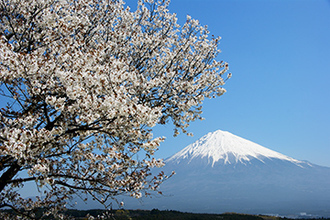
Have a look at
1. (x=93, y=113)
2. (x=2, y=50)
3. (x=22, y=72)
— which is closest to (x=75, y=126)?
(x=93, y=113)

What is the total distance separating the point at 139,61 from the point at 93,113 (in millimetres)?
4347

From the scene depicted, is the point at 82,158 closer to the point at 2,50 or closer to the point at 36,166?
the point at 36,166

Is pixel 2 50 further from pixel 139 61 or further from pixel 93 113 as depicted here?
pixel 139 61

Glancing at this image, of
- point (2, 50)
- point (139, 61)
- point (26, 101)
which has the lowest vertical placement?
point (26, 101)

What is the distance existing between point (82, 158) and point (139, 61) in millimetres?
4486

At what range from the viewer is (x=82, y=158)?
8.98 meters

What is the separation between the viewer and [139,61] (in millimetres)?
10477

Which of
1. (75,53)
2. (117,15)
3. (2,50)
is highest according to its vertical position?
(117,15)

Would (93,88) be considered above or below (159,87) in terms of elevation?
below

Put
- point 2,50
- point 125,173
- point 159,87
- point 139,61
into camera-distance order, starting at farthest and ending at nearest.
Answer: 1. point 139,61
2. point 159,87
3. point 125,173
4. point 2,50

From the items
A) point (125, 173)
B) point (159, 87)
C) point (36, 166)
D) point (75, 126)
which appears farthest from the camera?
point (159, 87)

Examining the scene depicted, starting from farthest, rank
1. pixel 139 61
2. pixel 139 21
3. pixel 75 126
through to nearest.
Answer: pixel 139 21 → pixel 139 61 → pixel 75 126

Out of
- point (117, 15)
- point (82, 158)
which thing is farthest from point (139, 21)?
point (82, 158)

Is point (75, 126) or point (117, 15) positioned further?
point (117, 15)
